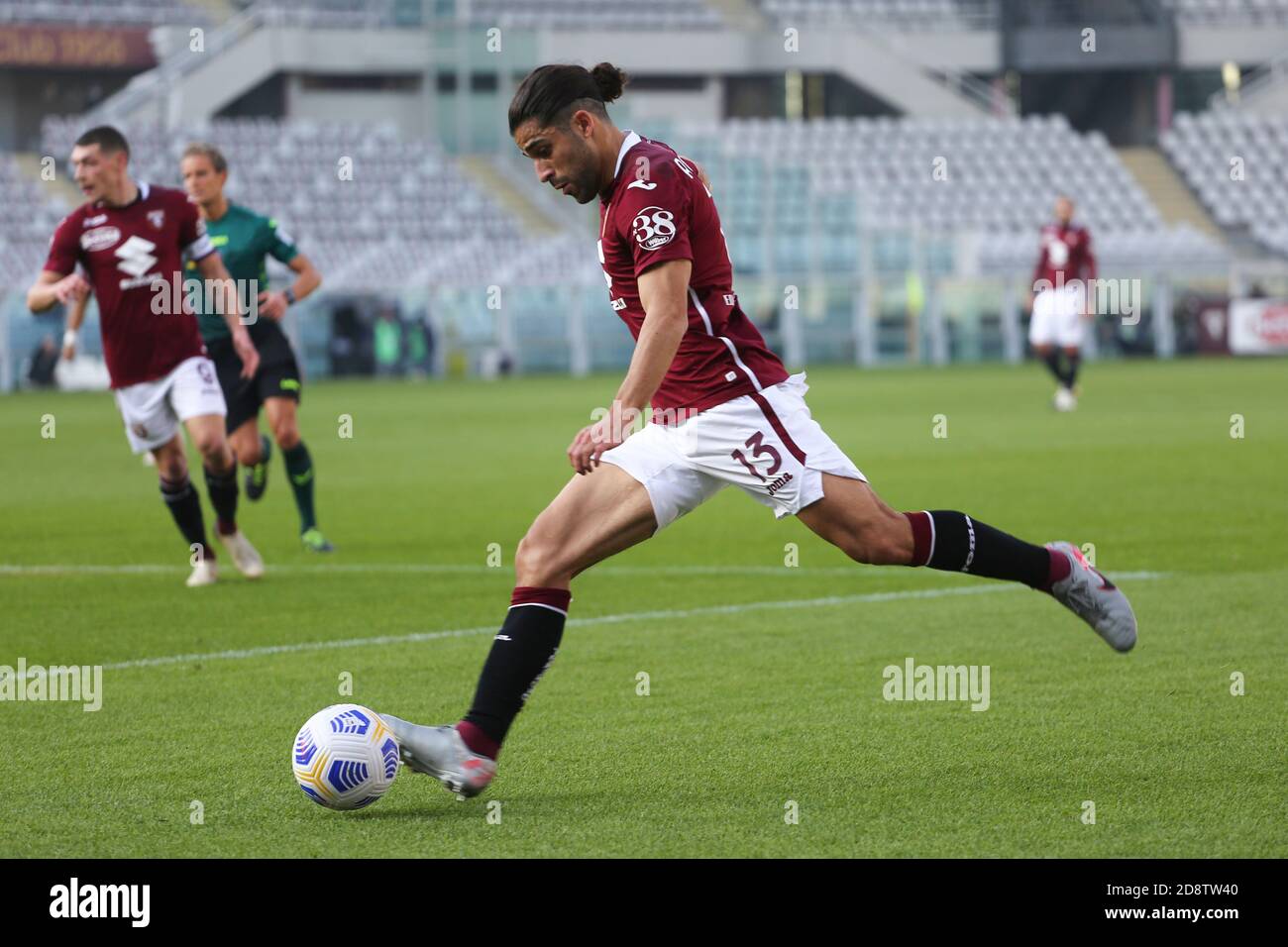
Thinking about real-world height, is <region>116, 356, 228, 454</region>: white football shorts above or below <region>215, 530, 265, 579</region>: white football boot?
above

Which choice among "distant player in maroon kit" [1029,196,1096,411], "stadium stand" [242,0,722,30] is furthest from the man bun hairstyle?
"stadium stand" [242,0,722,30]

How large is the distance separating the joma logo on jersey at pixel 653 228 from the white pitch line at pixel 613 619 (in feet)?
10.7

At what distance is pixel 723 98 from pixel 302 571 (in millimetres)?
42830

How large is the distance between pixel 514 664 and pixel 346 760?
0.51 meters

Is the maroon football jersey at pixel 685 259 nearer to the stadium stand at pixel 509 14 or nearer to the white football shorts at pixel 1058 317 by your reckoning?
the white football shorts at pixel 1058 317

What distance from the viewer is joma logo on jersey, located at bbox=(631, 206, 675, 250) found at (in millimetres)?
4957

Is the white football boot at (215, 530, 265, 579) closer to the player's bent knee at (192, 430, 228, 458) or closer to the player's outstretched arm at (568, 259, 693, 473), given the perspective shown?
the player's bent knee at (192, 430, 228, 458)

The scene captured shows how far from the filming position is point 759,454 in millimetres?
5223

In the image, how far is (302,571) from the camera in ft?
34.2

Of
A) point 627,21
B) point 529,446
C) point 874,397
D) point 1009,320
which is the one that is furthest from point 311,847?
point 627,21

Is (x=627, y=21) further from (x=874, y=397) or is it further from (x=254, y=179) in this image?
(x=874, y=397)

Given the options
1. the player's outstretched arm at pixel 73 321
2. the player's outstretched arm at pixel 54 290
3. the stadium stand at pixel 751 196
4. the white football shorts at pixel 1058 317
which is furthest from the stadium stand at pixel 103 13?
the player's outstretched arm at pixel 54 290

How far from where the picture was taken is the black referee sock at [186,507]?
9719 mm

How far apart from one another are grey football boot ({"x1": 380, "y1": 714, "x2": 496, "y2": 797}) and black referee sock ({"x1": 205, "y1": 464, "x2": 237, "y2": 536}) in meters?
5.19
